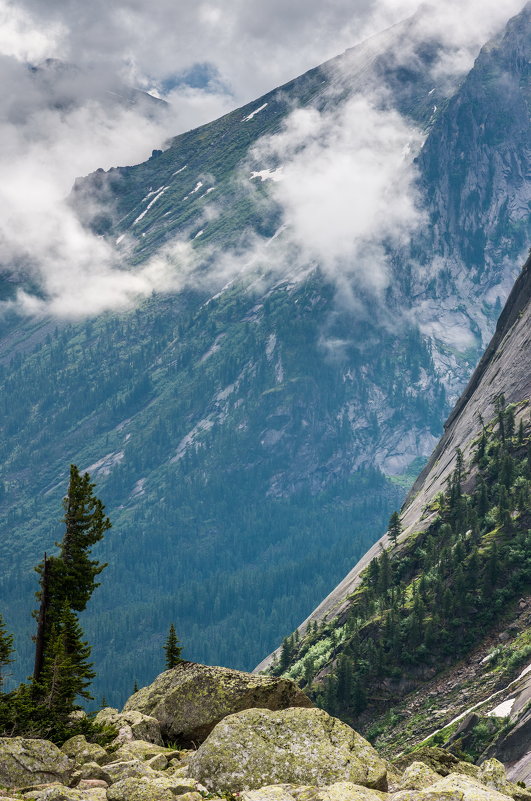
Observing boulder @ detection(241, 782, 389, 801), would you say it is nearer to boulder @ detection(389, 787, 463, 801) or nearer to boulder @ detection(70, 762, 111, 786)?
boulder @ detection(389, 787, 463, 801)

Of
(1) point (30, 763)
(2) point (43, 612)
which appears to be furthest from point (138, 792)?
(2) point (43, 612)

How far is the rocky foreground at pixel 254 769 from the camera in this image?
22469 mm

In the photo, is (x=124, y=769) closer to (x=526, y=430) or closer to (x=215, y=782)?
(x=215, y=782)

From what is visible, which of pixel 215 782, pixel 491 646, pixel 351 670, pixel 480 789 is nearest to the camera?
pixel 480 789

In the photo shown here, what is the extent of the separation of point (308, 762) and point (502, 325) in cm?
14568

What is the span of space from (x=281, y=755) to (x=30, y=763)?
312 inches

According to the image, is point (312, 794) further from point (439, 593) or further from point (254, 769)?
point (439, 593)

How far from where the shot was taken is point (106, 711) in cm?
4178

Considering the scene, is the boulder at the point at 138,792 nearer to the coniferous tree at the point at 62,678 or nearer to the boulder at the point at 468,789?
the boulder at the point at 468,789

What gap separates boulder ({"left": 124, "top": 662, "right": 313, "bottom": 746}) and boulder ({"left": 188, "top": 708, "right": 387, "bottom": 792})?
20.7 feet

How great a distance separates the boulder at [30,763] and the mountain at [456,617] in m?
38.3

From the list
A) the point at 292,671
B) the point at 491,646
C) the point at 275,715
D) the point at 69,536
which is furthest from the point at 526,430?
the point at 275,715

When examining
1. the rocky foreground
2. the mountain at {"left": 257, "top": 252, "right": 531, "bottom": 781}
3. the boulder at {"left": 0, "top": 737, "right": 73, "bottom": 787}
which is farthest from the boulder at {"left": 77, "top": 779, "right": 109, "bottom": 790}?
the mountain at {"left": 257, "top": 252, "right": 531, "bottom": 781}

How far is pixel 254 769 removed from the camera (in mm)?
25766
